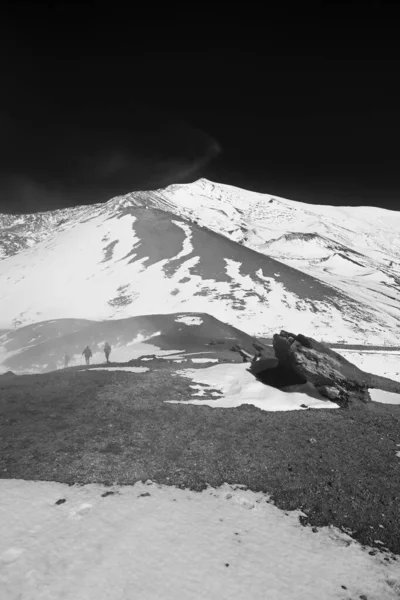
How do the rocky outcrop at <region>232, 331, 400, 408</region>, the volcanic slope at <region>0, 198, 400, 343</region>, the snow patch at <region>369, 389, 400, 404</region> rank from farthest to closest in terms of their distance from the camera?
the volcanic slope at <region>0, 198, 400, 343</region> < the snow patch at <region>369, 389, 400, 404</region> < the rocky outcrop at <region>232, 331, 400, 408</region>

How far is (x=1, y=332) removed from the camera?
84.9 meters

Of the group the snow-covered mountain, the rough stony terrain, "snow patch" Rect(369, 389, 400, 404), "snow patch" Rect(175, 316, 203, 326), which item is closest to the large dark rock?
"snow patch" Rect(369, 389, 400, 404)

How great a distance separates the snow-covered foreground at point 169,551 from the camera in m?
9.43

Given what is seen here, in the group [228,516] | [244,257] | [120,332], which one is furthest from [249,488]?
[244,257]

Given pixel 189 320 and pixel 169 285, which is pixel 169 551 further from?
pixel 169 285

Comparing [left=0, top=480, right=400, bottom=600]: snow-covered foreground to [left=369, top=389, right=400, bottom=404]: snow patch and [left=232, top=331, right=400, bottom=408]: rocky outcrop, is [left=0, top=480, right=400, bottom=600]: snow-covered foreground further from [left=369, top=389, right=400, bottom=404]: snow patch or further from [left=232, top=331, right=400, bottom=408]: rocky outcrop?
[left=369, top=389, right=400, bottom=404]: snow patch

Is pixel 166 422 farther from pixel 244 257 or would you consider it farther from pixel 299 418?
pixel 244 257

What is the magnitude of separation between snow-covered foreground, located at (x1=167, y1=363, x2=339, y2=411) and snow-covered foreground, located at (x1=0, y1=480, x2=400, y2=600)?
10704 mm

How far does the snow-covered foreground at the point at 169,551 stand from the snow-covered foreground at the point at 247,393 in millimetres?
10704

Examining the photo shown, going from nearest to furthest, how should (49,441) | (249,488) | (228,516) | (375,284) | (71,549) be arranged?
(71,549) → (228,516) → (249,488) → (49,441) → (375,284)

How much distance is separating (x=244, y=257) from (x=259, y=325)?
155 ft

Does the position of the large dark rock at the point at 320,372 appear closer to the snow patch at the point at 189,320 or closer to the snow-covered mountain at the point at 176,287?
the snow patch at the point at 189,320

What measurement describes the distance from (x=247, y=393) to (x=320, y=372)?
556cm

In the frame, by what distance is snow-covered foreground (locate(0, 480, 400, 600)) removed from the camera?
9430 mm
